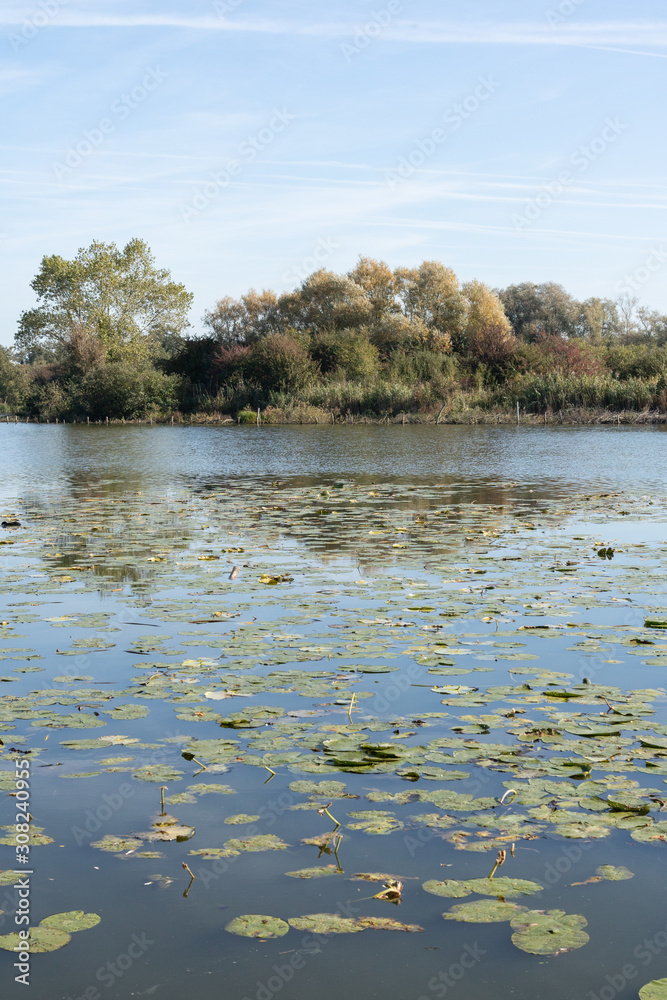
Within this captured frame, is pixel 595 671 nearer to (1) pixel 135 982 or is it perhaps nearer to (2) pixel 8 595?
(1) pixel 135 982

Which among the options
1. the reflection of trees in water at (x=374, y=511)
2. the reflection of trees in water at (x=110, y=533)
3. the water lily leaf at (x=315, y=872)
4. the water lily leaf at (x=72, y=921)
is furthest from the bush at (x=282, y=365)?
the water lily leaf at (x=72, y=921)

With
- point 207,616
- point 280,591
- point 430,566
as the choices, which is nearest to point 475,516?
point 430,566

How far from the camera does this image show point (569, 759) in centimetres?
404

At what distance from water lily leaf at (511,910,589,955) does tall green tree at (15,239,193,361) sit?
2489 inches

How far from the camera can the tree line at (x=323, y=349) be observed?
46.9 meters

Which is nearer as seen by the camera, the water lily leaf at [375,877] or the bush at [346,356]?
the water lily leaf at [375,877]

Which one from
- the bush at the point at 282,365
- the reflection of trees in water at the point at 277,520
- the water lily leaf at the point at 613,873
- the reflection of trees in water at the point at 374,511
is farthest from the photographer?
the bush at the point at 282,365

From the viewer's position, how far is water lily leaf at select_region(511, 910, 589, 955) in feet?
8.92

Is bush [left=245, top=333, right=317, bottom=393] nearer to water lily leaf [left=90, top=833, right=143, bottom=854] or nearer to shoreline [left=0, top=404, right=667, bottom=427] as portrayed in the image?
shoreline [left=0, top=404, right=667, bottom=427]

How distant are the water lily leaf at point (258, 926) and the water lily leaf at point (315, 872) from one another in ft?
0.85

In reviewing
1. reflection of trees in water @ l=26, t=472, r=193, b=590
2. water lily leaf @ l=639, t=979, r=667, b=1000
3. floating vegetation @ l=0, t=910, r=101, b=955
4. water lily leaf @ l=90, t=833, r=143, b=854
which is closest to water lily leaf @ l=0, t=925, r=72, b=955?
floating vegetation @ l=0, t=910, r=101, b=955

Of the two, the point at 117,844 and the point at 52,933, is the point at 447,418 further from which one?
the point at 52,933

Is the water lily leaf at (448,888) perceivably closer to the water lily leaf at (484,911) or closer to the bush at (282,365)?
the water lily leaf at (484,911)

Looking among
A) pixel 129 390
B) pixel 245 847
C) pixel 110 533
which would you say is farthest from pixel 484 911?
pixel 129 390
